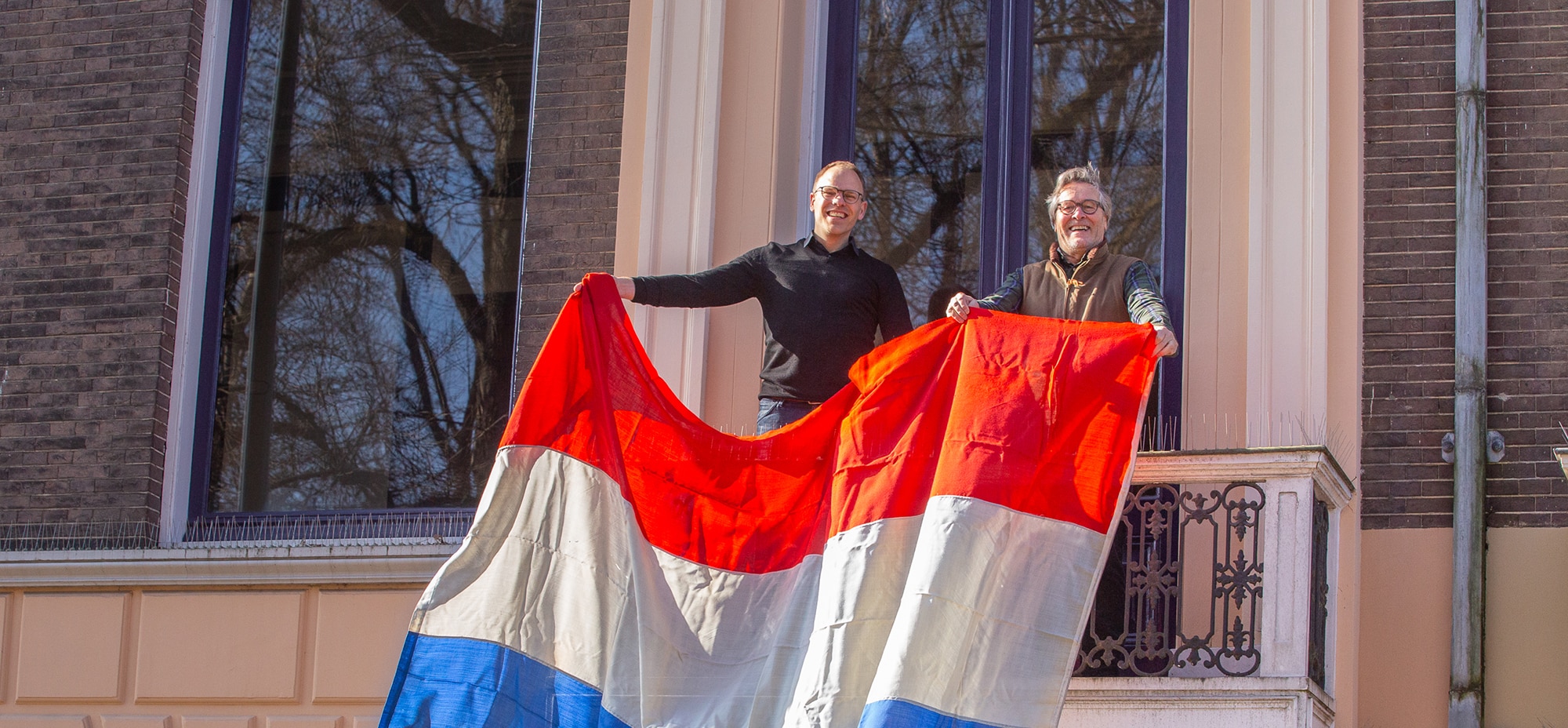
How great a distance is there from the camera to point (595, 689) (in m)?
6.29

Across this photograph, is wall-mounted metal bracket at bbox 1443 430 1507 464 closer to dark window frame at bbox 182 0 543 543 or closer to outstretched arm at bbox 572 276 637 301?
outstretched arm at bbox 572 276 637 301

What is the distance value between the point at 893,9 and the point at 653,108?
1213mm

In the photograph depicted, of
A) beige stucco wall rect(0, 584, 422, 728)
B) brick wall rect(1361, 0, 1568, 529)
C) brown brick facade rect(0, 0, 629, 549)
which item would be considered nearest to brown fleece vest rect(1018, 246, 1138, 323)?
brick wall rect(1361, 0, 1568, 529)

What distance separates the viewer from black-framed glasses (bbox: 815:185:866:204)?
277 inches

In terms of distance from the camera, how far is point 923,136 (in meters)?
8.64

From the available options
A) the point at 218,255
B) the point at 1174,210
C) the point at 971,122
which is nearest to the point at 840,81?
the point at 971,122

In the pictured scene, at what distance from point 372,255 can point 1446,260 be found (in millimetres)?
4778

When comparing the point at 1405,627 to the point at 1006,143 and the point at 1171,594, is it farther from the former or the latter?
the point at 1006,143

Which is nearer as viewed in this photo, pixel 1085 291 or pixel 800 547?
pixel 800 547

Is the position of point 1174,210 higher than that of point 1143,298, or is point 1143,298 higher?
point 1174,210

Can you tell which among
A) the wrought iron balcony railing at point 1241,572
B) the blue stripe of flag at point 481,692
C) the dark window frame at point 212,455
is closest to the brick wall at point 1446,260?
the wrought iron balcony railing at point 1241,572

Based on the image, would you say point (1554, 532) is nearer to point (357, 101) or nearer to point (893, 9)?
point (893, 9)

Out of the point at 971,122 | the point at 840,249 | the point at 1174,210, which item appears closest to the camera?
the point at 840,249

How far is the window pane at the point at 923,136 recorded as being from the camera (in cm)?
847
